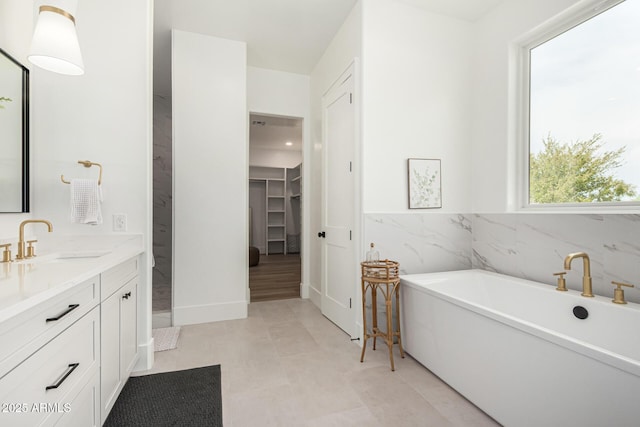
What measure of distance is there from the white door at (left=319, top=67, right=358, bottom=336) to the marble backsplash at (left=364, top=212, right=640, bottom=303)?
38 centimetres

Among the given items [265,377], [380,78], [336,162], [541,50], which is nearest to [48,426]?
[265,377]

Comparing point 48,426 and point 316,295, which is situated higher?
point 48,426

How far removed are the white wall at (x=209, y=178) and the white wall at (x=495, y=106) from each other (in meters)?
2.45

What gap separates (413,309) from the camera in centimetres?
228

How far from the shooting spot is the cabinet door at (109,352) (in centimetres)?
143

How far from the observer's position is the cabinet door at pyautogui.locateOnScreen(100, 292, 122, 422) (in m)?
1.43

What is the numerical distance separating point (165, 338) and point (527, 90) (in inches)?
156

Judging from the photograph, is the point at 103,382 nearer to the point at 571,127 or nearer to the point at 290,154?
the point at 571,127

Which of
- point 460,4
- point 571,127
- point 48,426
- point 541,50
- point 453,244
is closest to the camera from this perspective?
point 48,426

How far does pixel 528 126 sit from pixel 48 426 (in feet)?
11.5

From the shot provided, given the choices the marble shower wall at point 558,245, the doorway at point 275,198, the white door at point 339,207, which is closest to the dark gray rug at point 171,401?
the white door at point 339,207

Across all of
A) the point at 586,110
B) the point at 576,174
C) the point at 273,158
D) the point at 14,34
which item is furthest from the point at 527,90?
the point at 273,158

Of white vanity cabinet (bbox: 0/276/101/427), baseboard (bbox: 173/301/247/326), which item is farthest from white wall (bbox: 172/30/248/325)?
white vanity cabinet (bbox: 0/276/101/427)

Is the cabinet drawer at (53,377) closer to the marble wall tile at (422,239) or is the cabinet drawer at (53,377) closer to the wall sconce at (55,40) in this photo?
the wall sconce at (55,40)
